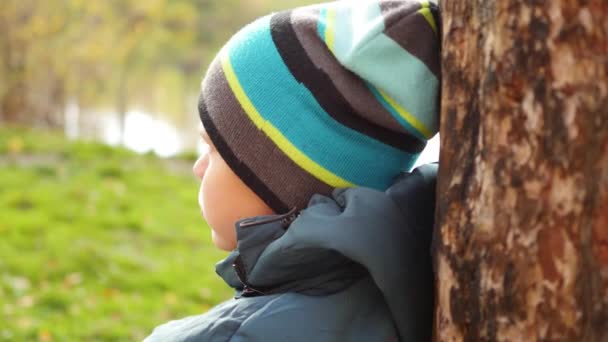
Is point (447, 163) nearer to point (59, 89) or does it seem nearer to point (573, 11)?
point (573, 11)

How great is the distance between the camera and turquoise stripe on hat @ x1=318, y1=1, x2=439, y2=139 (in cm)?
149

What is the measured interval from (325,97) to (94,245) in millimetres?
4387

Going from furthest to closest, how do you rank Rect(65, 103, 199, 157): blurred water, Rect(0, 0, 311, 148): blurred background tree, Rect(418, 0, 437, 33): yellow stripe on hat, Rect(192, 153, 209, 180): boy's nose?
Rect(65, 103, 199, 157): blurred water < Rect(0, 0, 311, 148): blurred background tree < Rect(192, 153, 209, 180): boy's nose < Rect(418, 0, 437, 33): yellow stripe on hat

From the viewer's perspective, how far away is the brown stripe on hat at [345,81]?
1541 mm

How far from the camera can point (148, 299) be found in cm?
506

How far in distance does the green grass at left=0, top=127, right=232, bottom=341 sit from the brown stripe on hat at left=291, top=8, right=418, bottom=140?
3355 mm

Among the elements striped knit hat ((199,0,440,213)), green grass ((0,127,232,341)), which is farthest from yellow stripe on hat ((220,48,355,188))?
green grass ((0,127,232,341))

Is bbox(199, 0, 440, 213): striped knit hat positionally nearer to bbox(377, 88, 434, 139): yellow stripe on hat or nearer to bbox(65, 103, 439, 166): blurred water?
bbox(377, 88, 434, 139): yellow stripe on hat

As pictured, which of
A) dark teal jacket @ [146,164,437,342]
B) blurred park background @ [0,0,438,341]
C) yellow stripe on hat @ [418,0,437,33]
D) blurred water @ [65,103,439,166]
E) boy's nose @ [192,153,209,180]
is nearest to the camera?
dark teal jacket @ [146,164,437,342]

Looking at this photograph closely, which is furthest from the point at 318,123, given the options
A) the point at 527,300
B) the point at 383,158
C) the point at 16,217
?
the point at 16,217

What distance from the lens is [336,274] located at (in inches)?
59.2

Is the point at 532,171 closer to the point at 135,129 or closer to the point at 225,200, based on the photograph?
the point at 225,200

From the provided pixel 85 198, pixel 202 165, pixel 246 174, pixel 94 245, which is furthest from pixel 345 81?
pixel 85 198

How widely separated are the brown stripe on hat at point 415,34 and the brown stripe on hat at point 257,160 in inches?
13.0
